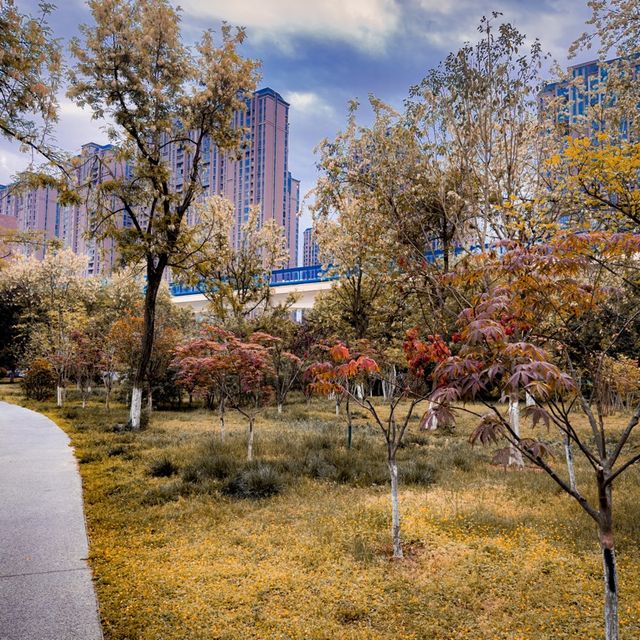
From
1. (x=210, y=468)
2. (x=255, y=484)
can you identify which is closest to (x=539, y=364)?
(x=255, y=484)

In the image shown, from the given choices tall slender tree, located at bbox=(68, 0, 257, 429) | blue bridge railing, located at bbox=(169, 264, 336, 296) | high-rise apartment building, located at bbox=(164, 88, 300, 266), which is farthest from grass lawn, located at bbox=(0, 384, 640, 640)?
high-rise apartment building, located at bbox=(164, 88, 300, 266)

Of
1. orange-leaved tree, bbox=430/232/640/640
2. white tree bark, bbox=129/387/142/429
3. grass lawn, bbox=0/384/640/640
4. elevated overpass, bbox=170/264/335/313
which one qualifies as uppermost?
elevated overpass, bbox=170/264/335/313

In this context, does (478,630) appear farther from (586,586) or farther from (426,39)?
(426,39)

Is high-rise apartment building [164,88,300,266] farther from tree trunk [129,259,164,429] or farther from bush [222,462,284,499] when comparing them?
bush [222,462,284,499]

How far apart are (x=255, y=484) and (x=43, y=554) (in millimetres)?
3375

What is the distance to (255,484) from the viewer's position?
25.4 ft

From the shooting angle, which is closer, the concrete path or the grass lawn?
the concrete path

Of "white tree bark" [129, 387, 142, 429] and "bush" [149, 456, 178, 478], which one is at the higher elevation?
"white tree bark" [129, 387, 142, 429]

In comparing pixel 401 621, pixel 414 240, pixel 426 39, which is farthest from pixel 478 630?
pixel 426 39

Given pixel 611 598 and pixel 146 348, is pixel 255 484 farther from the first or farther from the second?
pixel 146 348

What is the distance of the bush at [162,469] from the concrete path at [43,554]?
4.15ft

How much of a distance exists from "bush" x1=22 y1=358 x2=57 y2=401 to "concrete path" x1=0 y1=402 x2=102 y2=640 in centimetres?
1461

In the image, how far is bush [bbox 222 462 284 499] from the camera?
7.52 metres

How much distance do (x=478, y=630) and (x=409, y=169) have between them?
899cm
